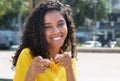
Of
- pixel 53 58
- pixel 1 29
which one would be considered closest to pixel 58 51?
pixel 53 58

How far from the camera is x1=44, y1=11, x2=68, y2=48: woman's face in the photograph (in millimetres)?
2533

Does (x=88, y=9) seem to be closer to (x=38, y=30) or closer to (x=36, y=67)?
(x=38, y=30)

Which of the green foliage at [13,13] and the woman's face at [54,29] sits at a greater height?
the woman's face at [54,29]

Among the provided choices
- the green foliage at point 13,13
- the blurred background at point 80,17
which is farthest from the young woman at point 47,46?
the blurred background at point 80,17

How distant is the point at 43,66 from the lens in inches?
94.3

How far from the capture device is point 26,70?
8.21 feet

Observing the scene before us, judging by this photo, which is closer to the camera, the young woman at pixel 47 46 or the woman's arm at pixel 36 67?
the woman's arm at pixel 36 67

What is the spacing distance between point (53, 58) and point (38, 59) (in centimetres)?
29

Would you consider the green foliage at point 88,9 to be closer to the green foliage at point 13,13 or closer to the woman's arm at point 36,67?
the green foliage at point 13,13

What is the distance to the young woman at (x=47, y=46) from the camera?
250 centimetres

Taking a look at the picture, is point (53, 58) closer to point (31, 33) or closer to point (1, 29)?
point (31, 33)

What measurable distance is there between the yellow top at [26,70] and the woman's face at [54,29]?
5.0 inches

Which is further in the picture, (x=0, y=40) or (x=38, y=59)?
(x=0, y=40)

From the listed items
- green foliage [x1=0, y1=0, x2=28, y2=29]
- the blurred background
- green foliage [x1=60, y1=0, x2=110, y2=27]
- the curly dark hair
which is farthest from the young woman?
green foliage [x1=60, y1=0, x2=110, y2=27]
